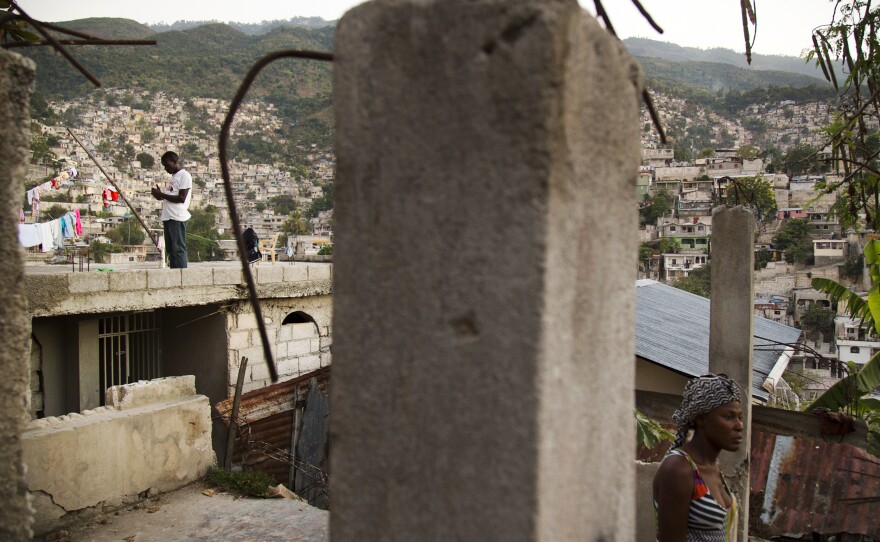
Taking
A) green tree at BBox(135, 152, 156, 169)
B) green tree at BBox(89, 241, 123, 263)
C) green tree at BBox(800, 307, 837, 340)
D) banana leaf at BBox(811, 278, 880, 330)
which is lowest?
green tree at BBox(800, 307, 837, 340)

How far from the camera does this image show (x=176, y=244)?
8680mm

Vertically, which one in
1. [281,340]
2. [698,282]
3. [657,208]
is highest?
[657,208]

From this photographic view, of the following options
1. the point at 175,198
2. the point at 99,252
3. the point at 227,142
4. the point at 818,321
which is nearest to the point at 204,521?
the point at 175,198

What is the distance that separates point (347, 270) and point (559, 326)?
428 millimetres

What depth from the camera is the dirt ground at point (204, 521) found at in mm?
4945

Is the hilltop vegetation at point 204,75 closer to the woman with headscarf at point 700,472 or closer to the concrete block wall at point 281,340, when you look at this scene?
the concrete block wall at point 281,340

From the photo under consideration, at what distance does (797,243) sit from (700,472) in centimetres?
4484

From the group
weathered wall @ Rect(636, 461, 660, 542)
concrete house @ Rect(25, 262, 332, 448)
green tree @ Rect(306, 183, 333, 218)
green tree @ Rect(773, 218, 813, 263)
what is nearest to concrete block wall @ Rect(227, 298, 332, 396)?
concrete house @ Rect(25, 262, 332, 448)

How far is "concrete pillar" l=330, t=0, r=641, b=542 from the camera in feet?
3.75

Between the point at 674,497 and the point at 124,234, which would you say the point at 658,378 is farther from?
the point at 124,234

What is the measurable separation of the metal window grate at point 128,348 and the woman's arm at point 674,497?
7.88 m

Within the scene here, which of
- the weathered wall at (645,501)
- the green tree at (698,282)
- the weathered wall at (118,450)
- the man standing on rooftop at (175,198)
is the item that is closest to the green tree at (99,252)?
the man standing on rooftop at (175,198)

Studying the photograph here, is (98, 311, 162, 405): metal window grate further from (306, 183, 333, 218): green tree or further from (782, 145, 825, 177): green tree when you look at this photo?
(306, 183, 333, 218): green tree

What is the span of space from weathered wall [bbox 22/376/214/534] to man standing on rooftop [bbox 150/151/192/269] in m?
2.85
